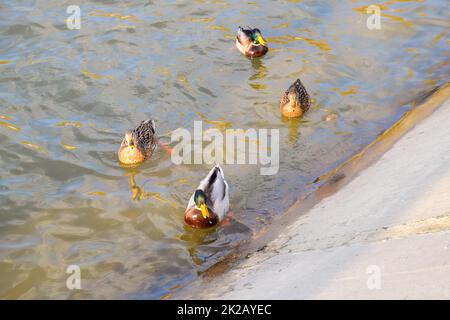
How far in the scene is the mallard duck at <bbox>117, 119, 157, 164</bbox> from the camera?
Answer: 8023 millimetres

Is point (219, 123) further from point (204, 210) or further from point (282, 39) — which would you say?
point (282, 39)

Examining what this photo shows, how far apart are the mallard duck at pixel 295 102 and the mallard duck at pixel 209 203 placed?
6.89 ft

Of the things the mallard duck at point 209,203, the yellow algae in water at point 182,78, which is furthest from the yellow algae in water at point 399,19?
the mallard duck at point 209,203

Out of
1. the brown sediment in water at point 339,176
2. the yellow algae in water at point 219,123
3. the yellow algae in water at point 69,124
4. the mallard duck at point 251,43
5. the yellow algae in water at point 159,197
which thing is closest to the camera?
the brown sediment in water at point 339,176

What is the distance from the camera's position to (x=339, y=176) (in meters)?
7.66

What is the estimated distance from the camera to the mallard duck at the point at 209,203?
6.93 meters

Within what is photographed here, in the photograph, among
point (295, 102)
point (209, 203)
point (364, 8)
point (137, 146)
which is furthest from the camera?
point (364, 8)

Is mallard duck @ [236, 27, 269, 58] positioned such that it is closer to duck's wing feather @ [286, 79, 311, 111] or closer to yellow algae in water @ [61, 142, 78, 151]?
duck's wing feather @ [286, 79, 311, 111]

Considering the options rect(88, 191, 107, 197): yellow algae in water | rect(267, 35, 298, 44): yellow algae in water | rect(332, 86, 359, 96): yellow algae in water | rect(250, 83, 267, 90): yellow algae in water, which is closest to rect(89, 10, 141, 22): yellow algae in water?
rect(267, 35, 298, 44): yellow algae in water

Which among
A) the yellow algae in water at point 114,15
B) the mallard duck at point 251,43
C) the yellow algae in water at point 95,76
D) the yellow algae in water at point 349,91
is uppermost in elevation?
the yellow algae in water at point 114,15

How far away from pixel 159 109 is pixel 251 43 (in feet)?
6.50

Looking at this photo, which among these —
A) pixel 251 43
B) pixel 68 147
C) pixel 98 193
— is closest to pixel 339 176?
pixel 98 193

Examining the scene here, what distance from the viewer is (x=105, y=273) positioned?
6414 millimetres

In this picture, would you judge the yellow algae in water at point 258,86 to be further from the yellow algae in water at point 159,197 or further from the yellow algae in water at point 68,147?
the yellow algae in water at point 159,197
